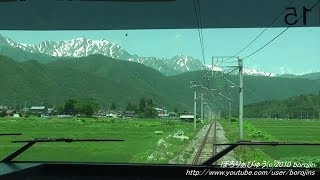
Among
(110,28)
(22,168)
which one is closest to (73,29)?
(110,28)

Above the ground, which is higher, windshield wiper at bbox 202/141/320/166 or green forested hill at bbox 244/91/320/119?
green forested hill at bbox 244/91/320/119

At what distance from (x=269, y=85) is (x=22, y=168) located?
185 inches

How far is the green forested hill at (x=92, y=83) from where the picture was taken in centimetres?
383

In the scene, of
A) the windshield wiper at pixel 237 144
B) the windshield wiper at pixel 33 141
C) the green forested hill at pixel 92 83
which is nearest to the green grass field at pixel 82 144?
the windshield wiper at pixel 33 141

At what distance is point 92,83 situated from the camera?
448 cm

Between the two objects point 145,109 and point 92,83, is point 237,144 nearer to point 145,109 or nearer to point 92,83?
point 145,109

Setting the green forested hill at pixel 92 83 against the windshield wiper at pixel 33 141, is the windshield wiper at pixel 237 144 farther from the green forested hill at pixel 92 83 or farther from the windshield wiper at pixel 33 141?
the green forested hill at pixel 92 83

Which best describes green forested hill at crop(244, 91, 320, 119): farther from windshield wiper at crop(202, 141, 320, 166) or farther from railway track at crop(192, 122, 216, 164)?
windshield wiper at crop(202, 141, 320, 166)

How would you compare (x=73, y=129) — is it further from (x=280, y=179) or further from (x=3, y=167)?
(x=280, y=179)

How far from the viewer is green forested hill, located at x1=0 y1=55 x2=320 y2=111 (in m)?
3.83

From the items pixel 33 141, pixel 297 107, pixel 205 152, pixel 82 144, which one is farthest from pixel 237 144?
pixel 297 107

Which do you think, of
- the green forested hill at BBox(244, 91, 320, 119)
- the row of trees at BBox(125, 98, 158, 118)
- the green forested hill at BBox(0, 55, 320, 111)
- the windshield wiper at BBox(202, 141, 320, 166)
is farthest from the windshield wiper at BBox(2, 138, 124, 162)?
the green forested hill at BBox(244, 91, 320, 119)

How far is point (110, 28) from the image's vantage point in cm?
384

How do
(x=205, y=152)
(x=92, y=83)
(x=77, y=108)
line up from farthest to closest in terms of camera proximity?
(x=92, y=83)
(x=205, y=152)
(x=77, y=108)
